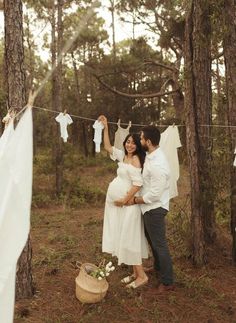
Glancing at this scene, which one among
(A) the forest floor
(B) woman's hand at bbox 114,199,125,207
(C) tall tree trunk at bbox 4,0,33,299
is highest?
Result: (C) tall tree trunk at bbox 4,0,33,299

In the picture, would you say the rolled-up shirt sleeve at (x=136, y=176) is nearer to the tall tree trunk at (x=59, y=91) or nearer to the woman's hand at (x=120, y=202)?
the woman's hand at (x=120, y=202)

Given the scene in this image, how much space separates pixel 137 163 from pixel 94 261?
1887 millimetres

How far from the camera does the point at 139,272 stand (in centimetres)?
499

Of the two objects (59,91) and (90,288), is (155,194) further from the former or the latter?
(59,91)

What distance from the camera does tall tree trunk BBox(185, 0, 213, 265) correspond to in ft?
18.3

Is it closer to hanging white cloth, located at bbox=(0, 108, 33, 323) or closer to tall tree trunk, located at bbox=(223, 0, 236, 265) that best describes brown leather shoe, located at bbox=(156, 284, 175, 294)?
tall tree trunk, located at bbox=(223, 0, 236, 265)

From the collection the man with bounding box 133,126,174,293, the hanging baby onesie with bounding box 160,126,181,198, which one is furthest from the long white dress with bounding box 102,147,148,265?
the hanging baby onesie with bounding box 160,126,181,198

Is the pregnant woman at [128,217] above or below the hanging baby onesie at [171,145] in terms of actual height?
below

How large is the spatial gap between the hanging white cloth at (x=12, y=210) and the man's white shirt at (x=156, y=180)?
236cm

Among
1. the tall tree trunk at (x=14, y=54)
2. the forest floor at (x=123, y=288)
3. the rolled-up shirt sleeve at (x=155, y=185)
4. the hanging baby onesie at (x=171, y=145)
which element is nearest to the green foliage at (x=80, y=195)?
the forest floor at (x=123, y=288)

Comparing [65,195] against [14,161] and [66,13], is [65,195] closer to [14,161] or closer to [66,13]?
[66,13]

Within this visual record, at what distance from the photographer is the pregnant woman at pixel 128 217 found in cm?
481

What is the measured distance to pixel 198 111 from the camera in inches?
225

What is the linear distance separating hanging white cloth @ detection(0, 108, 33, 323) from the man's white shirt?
2356 mm
